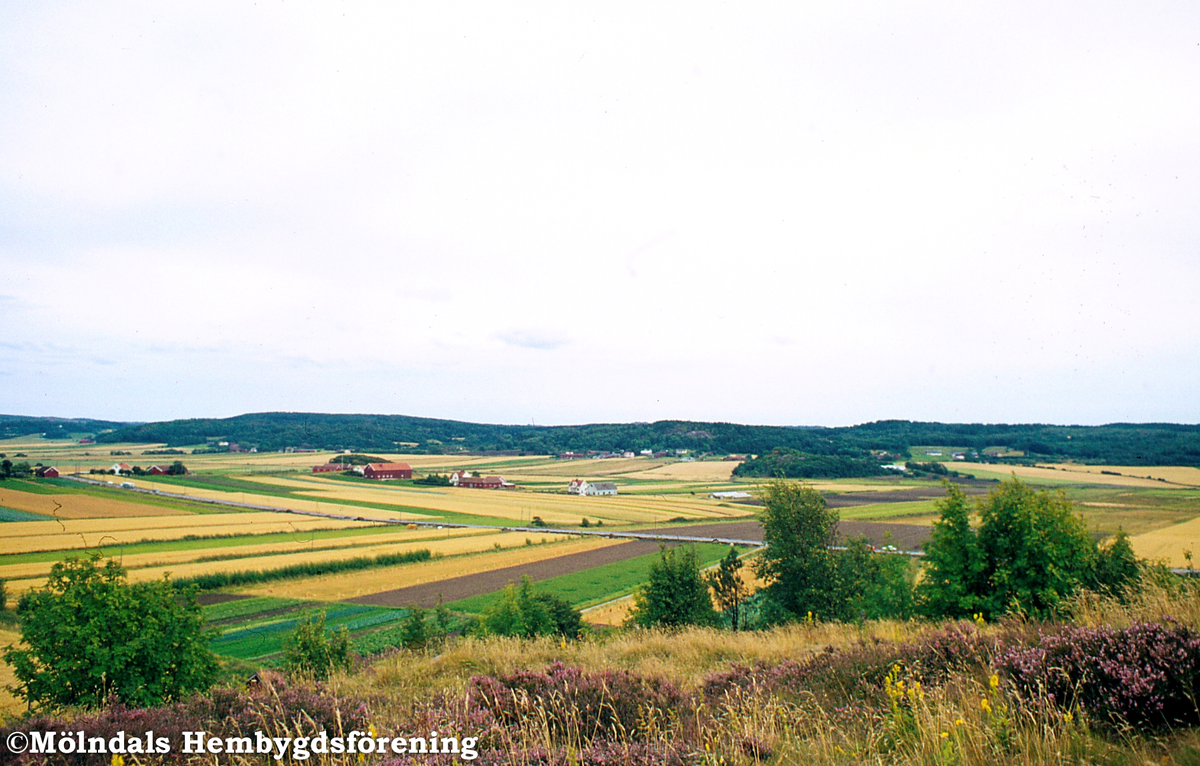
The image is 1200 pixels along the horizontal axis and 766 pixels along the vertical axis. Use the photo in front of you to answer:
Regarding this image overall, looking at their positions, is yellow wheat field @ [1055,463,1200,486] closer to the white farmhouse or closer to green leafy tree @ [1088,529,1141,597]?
the white farmhouse

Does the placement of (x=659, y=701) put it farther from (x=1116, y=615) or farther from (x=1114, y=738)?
(x=1116, y=615)

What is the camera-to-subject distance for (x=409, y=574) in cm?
3916

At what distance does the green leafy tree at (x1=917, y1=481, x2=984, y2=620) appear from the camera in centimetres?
→ 1811

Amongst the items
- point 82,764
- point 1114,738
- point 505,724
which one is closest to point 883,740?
point 1114,738

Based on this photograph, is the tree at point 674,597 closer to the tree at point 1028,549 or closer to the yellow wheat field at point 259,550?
the tree at point 1028,549

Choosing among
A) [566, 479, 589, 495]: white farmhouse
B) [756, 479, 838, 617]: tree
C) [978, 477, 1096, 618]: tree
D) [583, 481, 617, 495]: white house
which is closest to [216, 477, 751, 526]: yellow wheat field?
[583, 481, 617, 495]: white house

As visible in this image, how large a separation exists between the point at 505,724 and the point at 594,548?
154 ft

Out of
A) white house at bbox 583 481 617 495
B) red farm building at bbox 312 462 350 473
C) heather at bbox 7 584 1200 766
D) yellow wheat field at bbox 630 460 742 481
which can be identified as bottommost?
yellow wheat field at bbox 630 460 742 481

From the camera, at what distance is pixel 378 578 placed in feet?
124

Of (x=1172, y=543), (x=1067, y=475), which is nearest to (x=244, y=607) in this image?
(x=1172, y=543)

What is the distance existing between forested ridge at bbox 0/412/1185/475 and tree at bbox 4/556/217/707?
383 feet

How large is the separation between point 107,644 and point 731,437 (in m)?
180

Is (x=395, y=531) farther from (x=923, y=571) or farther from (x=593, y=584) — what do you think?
(x=923, y=571)

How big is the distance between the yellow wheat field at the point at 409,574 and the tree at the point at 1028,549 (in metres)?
30.4
